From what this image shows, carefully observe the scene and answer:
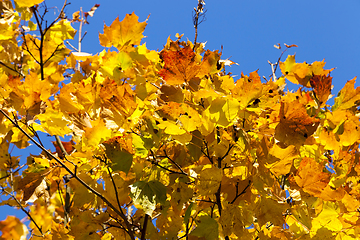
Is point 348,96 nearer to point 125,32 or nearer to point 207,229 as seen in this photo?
point 207,229

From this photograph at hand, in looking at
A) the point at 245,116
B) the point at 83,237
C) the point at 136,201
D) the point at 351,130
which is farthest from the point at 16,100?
the point at 351,130

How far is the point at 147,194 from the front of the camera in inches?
35.8

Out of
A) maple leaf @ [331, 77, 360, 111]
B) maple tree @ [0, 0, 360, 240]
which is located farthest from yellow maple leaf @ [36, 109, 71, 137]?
maple leaf @ [331, 77, 360, 111]

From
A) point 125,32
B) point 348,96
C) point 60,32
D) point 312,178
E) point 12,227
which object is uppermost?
point 60,32

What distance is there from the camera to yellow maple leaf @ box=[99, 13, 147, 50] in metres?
1.16

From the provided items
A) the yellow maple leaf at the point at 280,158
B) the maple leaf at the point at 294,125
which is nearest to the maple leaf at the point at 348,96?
the maple leaf at the point at 294,125

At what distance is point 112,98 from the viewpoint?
0.98 m

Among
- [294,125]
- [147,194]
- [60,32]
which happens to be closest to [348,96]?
[294,125]

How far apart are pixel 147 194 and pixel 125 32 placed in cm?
69

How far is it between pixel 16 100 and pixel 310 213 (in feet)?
4.49

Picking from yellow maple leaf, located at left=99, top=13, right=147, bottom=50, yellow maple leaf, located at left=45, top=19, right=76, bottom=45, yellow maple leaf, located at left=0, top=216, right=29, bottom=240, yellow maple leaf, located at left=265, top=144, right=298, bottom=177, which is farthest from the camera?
yellow maple leaf, located at left=45, top=19, right=76, bottom=45

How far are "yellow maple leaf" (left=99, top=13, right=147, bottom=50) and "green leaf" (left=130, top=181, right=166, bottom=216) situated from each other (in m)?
0.63

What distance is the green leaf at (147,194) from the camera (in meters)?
0.89

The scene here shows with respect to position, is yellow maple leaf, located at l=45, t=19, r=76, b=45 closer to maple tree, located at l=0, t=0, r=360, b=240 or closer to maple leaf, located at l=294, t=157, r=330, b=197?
maple tree, located at l=0, t=0, r=360, b=240
